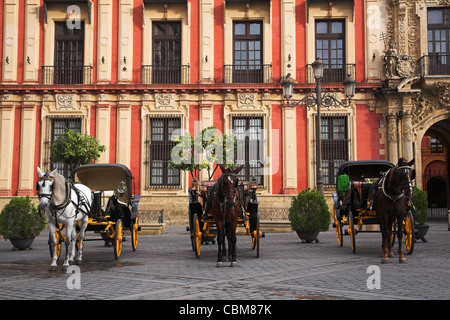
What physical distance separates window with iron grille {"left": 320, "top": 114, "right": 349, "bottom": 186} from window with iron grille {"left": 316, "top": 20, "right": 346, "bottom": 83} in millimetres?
2256

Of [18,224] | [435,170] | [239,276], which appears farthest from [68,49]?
[435,170]

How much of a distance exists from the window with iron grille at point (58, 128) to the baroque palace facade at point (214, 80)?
0.05 meters

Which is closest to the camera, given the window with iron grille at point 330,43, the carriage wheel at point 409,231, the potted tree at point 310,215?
the carriage wheel at point 409,231

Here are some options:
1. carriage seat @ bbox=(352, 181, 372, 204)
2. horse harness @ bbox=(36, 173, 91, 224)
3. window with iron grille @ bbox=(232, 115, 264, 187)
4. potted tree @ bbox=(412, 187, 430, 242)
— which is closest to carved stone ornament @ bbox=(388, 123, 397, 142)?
window with iron grille @ bbox=(232, 115, 264, 187)

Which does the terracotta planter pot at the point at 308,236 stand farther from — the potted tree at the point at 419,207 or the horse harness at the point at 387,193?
the horse harness at the point at 387,193

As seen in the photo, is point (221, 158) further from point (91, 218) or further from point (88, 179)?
point (91, 218)

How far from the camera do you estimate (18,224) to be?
12156mm

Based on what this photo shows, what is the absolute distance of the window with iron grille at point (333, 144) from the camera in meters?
21.1

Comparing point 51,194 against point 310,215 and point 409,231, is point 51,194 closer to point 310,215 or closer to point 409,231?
point 409,231

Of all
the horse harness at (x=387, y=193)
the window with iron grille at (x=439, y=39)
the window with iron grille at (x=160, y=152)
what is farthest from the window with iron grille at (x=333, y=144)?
the horse harness at (x=387, y=193)

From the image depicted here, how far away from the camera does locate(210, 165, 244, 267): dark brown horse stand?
8.07 metres

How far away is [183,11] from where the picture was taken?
71.9 feet
